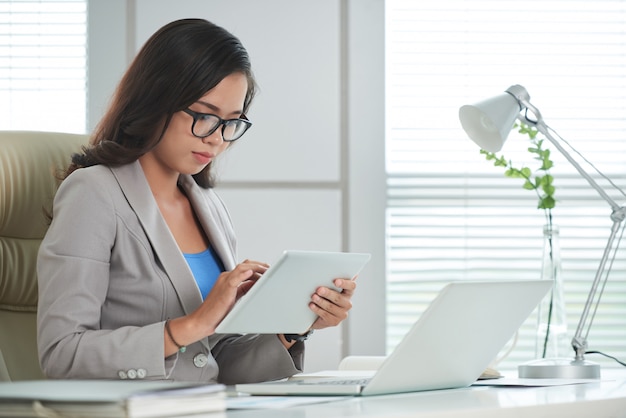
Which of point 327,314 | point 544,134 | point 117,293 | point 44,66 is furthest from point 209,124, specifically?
point 44,66

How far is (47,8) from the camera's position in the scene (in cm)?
310

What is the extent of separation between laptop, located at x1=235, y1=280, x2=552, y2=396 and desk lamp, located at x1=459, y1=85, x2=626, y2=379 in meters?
0.37

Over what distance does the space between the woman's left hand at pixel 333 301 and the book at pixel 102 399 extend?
0.54 meters

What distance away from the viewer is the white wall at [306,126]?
3.05 meters

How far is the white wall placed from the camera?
3.05 meters

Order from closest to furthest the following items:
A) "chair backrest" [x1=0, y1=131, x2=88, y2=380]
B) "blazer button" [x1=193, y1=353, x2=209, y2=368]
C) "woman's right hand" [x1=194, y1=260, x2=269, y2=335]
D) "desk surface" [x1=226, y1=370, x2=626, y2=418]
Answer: "desk surface" [x1=226, y1=370, x2=626, y2=418] < "woman's right hand" [x1=194, y1=260, x2=269, y2=335] < "blazer button" [x1=193, y1=353, x2=209, y2=368] < "chair backrest" [x1=0, y1=131, x2=88, y2=380]

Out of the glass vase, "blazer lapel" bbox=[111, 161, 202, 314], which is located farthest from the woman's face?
the glass vase

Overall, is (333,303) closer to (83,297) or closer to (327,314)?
(327,314)

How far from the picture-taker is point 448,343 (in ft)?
4.08

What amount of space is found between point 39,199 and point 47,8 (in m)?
1.43

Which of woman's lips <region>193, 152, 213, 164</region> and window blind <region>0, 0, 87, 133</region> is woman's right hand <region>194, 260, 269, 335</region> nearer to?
woman's lips <region>193, 152, 213, 164</region>

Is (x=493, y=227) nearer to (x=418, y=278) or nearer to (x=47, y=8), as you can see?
(x=418, y=278)

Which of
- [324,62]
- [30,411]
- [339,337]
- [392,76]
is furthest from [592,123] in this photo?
[30,411]

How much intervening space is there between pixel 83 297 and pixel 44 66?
69.5 inches
